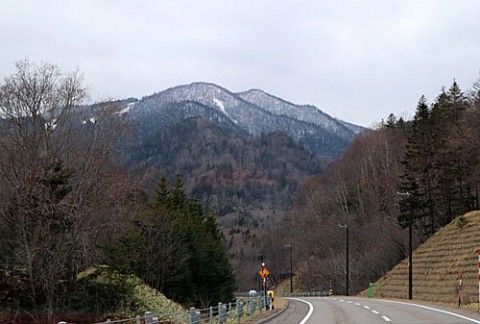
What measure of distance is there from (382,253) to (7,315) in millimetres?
48868

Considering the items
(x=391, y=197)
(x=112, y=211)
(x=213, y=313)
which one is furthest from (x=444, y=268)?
(x=391, y=197)

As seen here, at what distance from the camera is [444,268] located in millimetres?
43562

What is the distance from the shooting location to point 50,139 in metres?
33.8

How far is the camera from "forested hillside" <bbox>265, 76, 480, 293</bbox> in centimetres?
5738

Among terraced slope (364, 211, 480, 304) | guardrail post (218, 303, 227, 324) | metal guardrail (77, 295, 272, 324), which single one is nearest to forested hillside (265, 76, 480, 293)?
terraced slope (364, 211, 480, 304)

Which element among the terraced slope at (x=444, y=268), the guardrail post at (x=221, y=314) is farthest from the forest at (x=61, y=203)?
the terraced slope at (x=444, y=268)

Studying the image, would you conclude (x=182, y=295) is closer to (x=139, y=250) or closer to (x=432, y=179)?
(x=139, y=250)

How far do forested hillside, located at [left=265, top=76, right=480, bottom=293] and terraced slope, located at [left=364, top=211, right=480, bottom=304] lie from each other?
4030 millimetres

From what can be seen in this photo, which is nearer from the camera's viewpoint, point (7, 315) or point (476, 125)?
point (7, 315)

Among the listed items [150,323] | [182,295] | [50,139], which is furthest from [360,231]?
[150,323]

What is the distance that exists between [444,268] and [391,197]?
120 ft

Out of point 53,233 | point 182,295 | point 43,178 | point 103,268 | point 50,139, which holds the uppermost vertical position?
point 50,139

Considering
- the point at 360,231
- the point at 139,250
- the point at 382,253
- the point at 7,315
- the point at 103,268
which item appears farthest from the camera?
the point at 360,231

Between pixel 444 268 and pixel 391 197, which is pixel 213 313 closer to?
pixel 444 268
